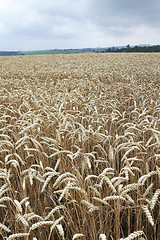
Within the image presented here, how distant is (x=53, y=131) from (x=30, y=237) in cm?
143

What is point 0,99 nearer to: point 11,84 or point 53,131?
point 11,84

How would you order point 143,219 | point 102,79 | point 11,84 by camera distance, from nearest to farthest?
point 143,219 → point 11,84 → point 102,79

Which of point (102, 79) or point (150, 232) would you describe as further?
point (102, 79)

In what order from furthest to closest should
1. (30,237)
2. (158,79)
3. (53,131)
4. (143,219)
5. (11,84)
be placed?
(11,84) → (158,79) → (53,131) → (143,219) → (30,237)

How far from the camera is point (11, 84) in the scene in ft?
22.6

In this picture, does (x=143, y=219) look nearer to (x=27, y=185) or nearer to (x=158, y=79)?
(x=27, y=185)

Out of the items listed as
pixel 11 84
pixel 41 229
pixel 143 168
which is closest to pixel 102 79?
pixel 11 84

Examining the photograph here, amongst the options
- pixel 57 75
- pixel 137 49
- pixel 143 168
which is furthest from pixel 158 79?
pixel 137 49

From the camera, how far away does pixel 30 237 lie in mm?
1582

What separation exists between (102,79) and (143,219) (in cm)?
610

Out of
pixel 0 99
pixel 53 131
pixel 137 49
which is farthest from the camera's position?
pixel 137 49

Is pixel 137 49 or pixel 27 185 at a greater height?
pixel 137 49

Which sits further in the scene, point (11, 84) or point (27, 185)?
point (11, 84)

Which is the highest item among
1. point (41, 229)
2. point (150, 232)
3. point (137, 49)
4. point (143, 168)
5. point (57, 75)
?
point (137, 49)
